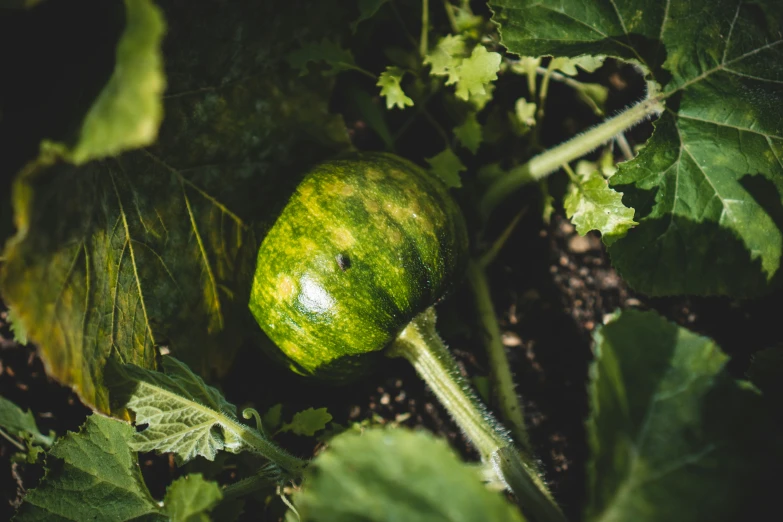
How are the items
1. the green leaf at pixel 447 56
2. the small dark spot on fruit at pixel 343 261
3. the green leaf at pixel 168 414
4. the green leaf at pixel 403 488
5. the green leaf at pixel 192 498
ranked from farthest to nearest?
the green leaf at pixel 447 56
the small dark spot on fruit at pixel 343 261
the green leaf at pixel 168 414
the green leaf at pixel 192 498
the green leaf at pixel 403 488

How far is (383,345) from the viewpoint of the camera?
247cm

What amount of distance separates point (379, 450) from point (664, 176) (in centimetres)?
165

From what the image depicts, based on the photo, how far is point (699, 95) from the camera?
94.8 inches

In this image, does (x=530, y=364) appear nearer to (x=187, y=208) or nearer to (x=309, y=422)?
(x=309, y=422)

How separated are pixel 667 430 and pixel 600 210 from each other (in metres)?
1.01

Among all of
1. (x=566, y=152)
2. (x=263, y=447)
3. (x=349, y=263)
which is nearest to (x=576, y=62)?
(x=566, y=152)

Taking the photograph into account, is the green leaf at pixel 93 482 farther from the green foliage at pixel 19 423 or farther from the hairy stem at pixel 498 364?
the hairy stem at pixel 498 364

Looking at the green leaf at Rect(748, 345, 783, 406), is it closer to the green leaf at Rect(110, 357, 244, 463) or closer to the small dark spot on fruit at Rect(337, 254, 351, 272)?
the small dark spot on fruit at Rect(337, 254, 351, 272)

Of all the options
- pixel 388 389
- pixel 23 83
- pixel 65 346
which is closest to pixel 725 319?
pixel 388 389

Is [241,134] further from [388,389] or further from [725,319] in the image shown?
[725,319]

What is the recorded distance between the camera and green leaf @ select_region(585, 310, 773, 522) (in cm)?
158

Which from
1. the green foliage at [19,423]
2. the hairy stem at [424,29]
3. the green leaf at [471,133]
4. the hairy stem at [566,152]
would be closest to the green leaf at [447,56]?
the hairy stem at [424,29]

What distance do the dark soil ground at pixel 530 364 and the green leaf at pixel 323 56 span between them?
4.26 feet

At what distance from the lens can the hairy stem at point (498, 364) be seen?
9.25ft
